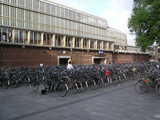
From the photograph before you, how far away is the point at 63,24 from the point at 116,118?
2022 centimetres

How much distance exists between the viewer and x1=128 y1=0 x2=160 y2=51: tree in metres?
18.0

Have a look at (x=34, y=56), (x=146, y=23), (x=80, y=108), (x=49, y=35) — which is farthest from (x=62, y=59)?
(x=80, y=108)

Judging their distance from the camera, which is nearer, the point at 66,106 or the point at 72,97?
the point at 66,106

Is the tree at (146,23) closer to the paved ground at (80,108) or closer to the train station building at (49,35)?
the train station building at (49,35)

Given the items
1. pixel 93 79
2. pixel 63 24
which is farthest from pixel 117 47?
pixel 93 79

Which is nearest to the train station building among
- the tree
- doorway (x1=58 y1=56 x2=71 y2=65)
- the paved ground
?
doorway (x1=58 y1=56 x2=71 y2=65)

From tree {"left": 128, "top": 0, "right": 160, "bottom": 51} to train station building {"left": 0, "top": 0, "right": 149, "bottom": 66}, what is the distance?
824 centimetres

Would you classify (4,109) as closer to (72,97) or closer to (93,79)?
(72,97)

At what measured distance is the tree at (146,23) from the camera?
18000mm

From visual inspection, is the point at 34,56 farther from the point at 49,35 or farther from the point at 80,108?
the point at 80,108

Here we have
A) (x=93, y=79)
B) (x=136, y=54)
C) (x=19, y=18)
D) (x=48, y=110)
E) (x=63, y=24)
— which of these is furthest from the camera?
(x=136, y=54)

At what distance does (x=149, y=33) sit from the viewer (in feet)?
61.6

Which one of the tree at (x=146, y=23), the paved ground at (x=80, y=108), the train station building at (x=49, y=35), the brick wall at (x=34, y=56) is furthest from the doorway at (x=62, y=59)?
the paved ground at (x=80, y=108)

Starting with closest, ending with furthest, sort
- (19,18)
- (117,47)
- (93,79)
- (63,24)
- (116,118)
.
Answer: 1. (116,118)
2. (93,79)
3. (19,18)
4. (63,24)
5. (117,47)
